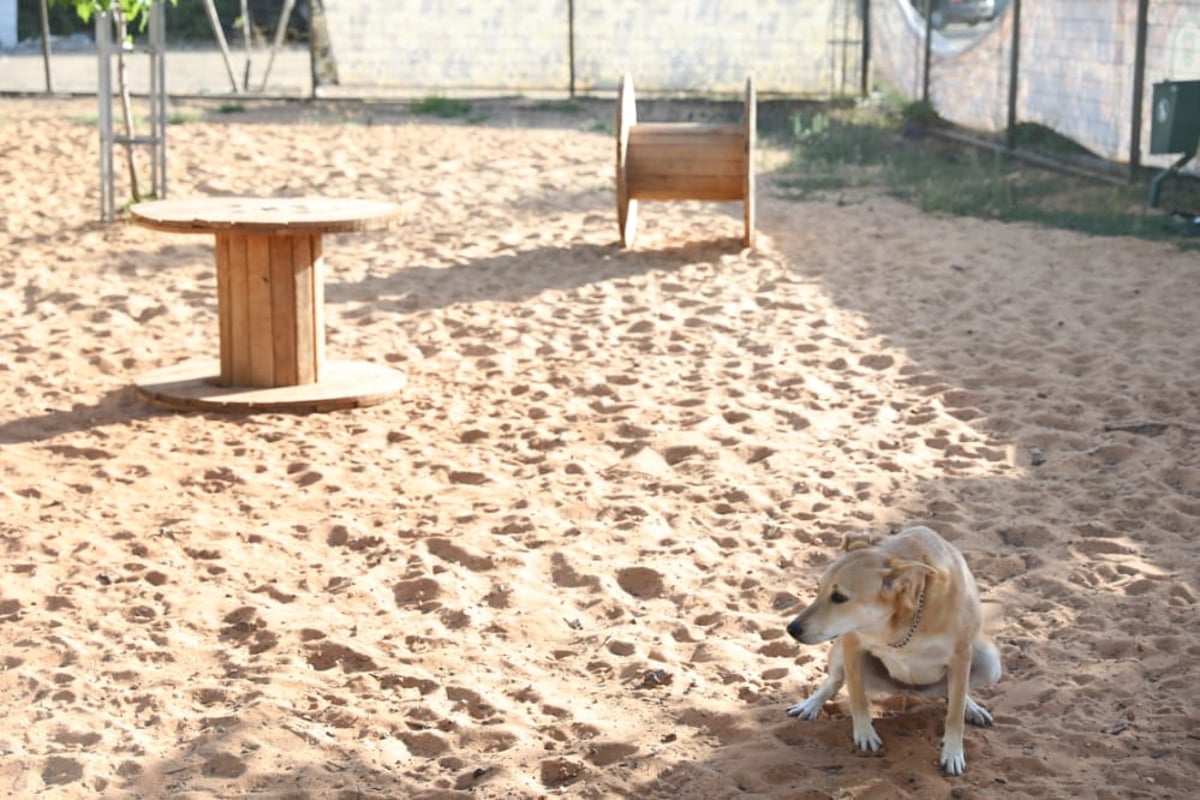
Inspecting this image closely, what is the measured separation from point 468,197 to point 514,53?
597cm

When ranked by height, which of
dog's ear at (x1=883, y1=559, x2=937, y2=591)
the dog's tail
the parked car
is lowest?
the dog's tail

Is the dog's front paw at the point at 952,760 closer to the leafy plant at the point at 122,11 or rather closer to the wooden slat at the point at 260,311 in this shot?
the wooden slat at the point at 260,311

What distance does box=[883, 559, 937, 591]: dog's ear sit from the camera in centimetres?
349

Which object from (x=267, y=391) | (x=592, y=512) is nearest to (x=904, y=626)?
(x=592, y=512)

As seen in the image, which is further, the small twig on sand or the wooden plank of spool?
the wooden plank of spool

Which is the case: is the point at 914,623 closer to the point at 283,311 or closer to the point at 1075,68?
the point at 283,311

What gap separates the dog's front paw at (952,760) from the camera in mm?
3715

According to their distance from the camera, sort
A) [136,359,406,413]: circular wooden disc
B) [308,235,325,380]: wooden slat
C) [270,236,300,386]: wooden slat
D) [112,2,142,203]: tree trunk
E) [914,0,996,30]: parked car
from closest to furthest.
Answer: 1. [136,359,406,413]: circular wooden disc
2. [270,236,300,386]: wooden slat
3. [308,235,325,380]: wooden slat
4. [112,2,142,203]: tree trunk
5. [914,0,996,30]: parked car

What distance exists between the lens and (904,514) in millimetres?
5586

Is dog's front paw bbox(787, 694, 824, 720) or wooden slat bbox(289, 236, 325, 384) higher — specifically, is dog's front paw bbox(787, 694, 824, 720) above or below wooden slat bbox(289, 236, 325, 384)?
below

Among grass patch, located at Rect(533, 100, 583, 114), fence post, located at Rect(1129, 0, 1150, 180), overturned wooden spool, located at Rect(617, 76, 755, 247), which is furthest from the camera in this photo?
grass patch, located at Rect(533, 100, 583, 114)

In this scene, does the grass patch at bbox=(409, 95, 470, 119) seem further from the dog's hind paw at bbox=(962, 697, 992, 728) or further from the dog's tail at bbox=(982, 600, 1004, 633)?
the dog's hind paw at bbox=(962, 697, 992, 728)

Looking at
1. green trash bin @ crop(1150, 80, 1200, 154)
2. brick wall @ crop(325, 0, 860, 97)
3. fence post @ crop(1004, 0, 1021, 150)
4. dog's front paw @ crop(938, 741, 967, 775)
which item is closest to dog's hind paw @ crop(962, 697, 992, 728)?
dog's front paw @ crop(938, 741, 967, 775)

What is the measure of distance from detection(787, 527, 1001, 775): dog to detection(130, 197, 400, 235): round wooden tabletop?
3.85 metres
